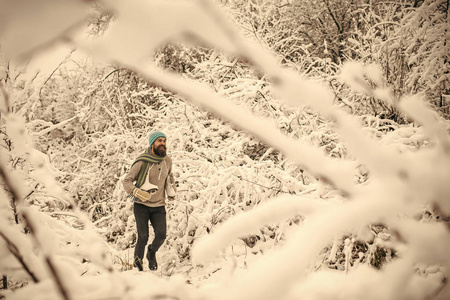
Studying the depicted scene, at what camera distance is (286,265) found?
0.34m

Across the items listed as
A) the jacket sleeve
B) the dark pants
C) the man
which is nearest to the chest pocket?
the man

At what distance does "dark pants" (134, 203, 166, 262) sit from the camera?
2.89 m

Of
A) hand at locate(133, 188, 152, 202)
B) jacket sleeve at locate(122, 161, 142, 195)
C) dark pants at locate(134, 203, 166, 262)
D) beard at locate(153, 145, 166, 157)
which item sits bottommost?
dark pants at locate(134, 203, 166, 262)

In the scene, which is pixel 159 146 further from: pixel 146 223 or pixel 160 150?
pixel 146 223

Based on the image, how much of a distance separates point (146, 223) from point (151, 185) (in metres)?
0.42

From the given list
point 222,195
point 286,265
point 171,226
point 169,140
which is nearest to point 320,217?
point 286,265

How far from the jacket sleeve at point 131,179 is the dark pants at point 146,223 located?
0.24 meters

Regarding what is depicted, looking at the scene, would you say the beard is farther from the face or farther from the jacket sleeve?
the jacket sleeve

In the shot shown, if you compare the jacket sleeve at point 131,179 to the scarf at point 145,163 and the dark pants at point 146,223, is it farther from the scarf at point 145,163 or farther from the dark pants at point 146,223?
the dark pants at point 146,223

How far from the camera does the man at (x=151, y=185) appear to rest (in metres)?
2.82

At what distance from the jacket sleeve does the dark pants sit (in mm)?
240

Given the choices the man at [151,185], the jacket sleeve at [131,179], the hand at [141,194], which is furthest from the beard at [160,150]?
the hand at [141,194]

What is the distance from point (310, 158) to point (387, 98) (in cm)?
50

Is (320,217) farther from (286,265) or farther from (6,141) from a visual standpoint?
(6,141)
